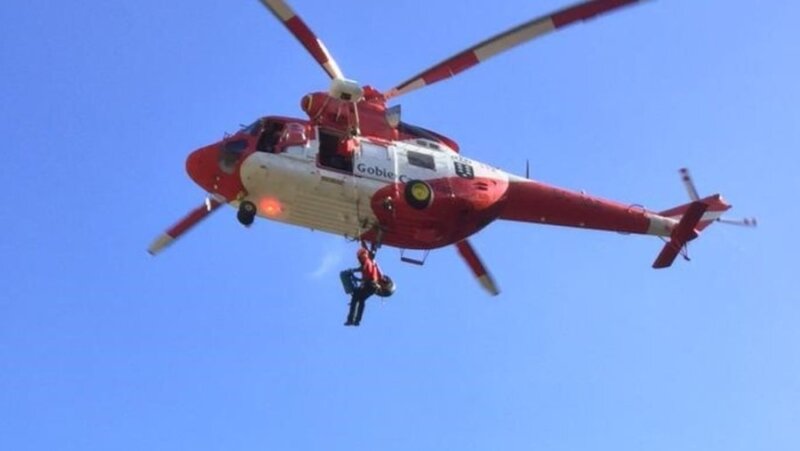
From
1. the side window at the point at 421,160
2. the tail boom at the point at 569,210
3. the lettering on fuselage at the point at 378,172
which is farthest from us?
the tail boom at the point at 569,210

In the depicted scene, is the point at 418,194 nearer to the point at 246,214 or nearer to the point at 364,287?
the point at 364,287

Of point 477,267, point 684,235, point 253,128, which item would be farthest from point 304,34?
point 684,235

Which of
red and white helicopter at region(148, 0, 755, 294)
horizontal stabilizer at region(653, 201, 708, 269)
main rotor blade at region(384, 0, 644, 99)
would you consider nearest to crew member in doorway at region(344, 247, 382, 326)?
red and white helicopter at region(148, 0, 755, 294)

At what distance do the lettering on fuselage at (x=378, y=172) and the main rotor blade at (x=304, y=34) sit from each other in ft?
5.25

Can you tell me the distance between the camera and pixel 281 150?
2002 centimetres

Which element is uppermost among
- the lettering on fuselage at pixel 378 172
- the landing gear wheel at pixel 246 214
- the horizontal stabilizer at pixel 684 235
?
the horizontal stabilizer at pixel 684 235

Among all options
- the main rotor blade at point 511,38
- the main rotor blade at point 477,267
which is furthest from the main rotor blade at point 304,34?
the main rotor blade at point 477,267

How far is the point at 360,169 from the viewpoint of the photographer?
20.4 metres

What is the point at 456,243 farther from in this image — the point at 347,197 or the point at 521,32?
the point at 521,32

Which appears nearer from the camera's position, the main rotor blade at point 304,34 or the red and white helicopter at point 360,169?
the main rotor blade at point 304,34

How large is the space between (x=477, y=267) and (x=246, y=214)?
5406 mm

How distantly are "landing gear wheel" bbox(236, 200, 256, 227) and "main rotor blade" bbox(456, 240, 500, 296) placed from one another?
15.5 feet

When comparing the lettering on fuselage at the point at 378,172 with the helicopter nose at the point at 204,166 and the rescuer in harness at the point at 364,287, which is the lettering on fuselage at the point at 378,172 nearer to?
the rescuer in harness at the point at 364,287

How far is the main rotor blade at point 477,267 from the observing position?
912 inches
